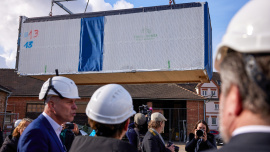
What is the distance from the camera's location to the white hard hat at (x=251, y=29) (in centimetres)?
81

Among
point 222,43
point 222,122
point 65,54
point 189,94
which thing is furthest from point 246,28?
point 189,94

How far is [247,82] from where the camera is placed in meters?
0.81

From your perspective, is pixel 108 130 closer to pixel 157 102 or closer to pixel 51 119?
pixel 51 119

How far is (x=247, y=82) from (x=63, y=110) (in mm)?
2281

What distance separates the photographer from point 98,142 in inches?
61.2

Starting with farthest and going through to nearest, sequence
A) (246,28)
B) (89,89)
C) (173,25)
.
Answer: (89,89)
(173,25)
(246,28)

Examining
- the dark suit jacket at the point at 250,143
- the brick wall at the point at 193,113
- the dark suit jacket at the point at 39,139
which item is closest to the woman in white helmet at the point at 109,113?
the dark suit jacket at the point at 39,139

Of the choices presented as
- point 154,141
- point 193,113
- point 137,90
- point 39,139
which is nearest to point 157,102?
point 137,90

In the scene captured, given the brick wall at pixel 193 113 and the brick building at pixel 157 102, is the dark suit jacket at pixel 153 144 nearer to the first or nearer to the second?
the brick building at pixel 157 102

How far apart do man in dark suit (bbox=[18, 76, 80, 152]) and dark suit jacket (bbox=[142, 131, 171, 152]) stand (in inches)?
61.9

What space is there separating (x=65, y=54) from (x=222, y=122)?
8516 millimetres

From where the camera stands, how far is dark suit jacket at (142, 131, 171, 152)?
12.7 feet

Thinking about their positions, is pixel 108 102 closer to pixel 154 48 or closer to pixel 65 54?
pixel 154 48

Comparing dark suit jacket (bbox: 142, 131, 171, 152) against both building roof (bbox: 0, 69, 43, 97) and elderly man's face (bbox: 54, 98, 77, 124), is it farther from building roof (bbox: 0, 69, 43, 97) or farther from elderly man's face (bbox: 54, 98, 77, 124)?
building roof (bbox: 0, 69, 43, 97)
